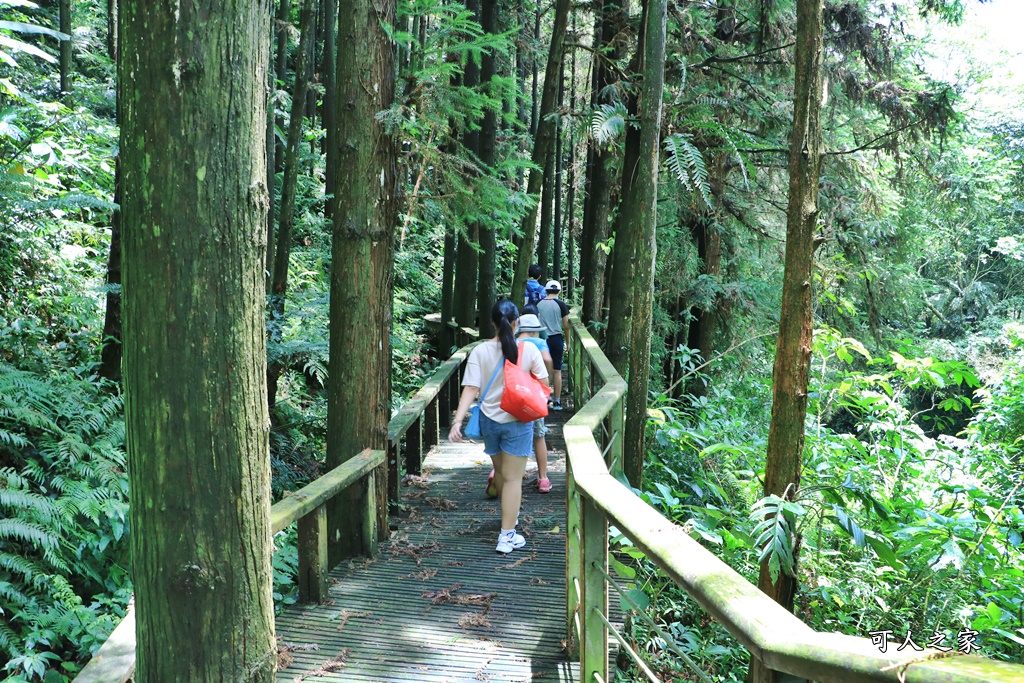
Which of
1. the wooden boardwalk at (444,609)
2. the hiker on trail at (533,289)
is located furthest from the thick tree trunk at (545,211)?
the wooden boardwalk at (444,609)

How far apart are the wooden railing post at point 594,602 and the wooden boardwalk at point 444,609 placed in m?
0.67

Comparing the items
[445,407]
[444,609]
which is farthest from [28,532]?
[445,407]

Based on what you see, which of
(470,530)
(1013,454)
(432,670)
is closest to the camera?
(432,670)

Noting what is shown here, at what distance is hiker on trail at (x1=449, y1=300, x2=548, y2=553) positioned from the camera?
19.1 ft

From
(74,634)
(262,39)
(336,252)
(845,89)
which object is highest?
(845,89)

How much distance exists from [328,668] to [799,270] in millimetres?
3482

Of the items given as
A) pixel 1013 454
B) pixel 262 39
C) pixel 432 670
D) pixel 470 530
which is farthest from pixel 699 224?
pixel 262 39

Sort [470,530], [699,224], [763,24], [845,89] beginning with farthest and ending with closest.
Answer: [699,224] < [845,89] < [763,24] < [470,530]

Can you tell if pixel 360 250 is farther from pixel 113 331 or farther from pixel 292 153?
pixel 292 153

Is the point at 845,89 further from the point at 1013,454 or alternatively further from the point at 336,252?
the point at 336,252

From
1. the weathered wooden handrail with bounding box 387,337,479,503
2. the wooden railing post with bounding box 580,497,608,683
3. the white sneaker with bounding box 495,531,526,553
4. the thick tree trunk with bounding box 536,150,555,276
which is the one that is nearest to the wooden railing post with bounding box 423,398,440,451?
the weathered wooden handrail with bounding box 387,337,479,503

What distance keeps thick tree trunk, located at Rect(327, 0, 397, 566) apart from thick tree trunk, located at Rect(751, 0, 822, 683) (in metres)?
2.91

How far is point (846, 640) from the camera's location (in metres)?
1.46

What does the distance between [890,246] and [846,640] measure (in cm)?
1643
